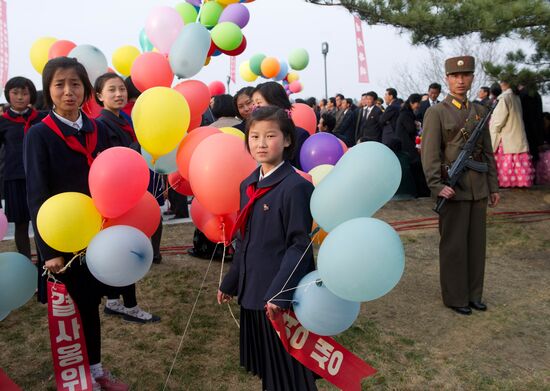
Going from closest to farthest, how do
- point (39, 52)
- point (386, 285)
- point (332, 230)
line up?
1. point (386, 285)
2. point (332, 230)
3. point (39, 52)

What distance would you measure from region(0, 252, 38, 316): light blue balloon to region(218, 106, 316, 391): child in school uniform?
37.9 inches

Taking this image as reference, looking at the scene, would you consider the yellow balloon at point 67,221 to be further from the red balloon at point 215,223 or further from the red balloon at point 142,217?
the red balloon at point 215,223

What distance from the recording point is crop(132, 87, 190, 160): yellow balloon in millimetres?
2379

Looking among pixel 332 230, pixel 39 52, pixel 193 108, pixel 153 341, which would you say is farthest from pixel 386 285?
pixel 39 52

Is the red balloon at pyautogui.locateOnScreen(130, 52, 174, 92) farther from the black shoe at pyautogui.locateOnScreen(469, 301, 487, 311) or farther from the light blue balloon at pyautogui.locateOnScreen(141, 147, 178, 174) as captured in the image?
the black shoe at pyautogui.locateOnScreen(469, 301, 487, 311)

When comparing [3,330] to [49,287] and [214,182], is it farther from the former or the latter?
[214,182]

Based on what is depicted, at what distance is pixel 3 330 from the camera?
3.29 metres

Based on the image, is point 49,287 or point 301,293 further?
point 49,287

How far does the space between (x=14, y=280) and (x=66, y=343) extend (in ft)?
1.29

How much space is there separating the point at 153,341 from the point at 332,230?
1.89 m

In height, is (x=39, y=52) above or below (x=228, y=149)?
above

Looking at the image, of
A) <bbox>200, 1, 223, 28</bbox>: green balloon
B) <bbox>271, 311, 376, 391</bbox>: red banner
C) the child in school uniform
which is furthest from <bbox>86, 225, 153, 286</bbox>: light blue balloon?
<bbox>200, 1, 223, 28</bbox>: green balloon

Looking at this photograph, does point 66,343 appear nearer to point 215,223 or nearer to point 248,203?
point 215,223

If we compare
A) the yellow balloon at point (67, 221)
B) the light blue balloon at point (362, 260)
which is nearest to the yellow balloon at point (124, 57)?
the yellow balloon at point (67, 221)
